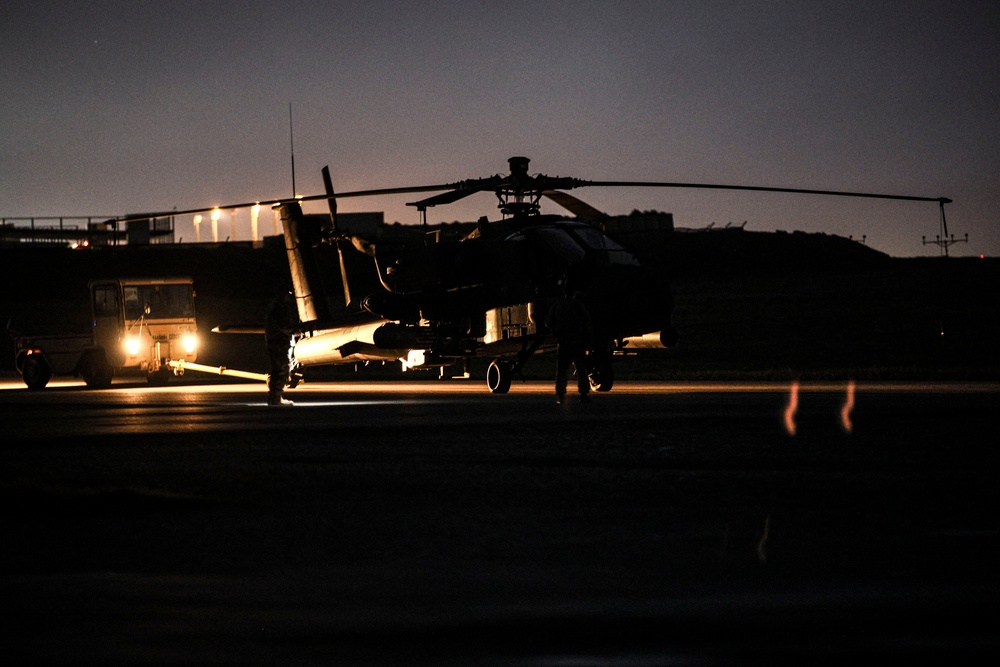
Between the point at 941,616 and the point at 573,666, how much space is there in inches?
59.5

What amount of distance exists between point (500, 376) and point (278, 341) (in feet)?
13.6

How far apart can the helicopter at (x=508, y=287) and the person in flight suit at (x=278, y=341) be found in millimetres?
1948

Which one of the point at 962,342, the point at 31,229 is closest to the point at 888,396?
the point at 962,342

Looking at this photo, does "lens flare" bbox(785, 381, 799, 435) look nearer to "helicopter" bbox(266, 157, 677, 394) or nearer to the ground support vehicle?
"helicopter" bbox(266, 157, 677, 394)

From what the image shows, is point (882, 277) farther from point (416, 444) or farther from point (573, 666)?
point (573, 666)

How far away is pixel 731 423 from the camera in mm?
14359

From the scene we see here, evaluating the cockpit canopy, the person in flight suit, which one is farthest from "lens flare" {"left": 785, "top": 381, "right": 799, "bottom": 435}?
the person in flight suit

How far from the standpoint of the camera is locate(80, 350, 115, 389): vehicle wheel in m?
33.5

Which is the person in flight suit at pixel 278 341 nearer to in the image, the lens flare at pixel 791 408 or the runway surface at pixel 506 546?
the runway surface at pixel 506 546

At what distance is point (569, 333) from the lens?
737 inches

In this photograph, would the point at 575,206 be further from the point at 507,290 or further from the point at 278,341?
the point at 278,341

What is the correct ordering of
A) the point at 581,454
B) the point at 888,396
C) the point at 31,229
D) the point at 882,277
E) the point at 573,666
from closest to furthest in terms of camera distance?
1. the point at 573,666
2. the point at 581,454
3. the point at 888,396
4. the point at 882,277
5. the point at 31,229

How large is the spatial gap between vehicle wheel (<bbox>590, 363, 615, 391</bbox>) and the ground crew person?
173 centimetres

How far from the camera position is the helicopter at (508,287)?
1969 centimetres
